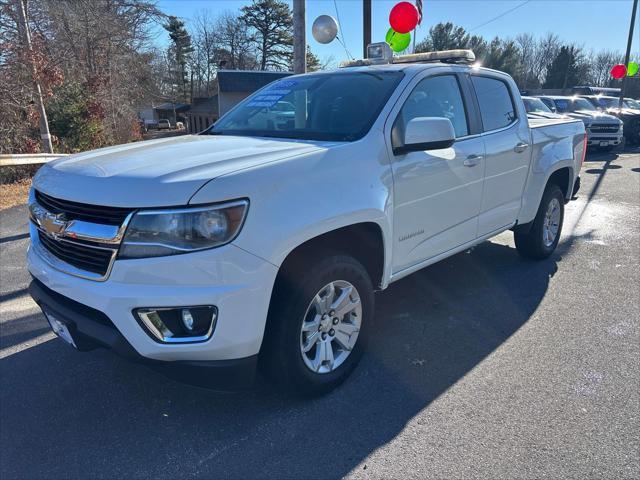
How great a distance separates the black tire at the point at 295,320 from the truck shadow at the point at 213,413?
210 mm

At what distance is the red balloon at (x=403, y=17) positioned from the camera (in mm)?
A: 7168

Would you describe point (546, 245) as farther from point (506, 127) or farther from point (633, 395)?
point (633, 395)

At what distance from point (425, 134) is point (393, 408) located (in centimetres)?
167

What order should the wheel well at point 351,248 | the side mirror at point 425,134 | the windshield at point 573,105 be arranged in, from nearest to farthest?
the wheel well at point 351,248 < the side mirror at point 425,134 < the windshield at point 573,105

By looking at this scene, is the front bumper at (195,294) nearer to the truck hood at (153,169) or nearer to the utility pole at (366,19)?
the truck hood at (153,169)

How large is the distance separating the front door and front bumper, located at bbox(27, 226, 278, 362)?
1229mm

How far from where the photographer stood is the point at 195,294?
86.7 inches

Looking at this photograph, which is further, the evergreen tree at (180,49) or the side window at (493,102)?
the evergreen tree at (180,49)

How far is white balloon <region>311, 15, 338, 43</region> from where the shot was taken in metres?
7.32

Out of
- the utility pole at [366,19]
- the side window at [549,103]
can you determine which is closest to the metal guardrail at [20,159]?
the utility pole at [366,19]

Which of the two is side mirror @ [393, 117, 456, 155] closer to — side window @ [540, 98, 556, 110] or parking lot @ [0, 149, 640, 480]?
parking lot @ [0, 149, 640, 480]

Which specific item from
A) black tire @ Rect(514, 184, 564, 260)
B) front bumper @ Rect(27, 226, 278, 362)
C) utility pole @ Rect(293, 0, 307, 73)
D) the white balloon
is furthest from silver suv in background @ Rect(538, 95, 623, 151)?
front bumper @ Rect(27, 226, 278, 362)

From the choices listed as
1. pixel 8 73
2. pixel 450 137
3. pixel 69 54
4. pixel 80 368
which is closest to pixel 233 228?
pixel 450 137

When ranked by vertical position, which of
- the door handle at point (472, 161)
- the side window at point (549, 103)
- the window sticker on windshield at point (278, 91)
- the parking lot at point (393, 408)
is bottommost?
the parking lot at point (393, 408)
